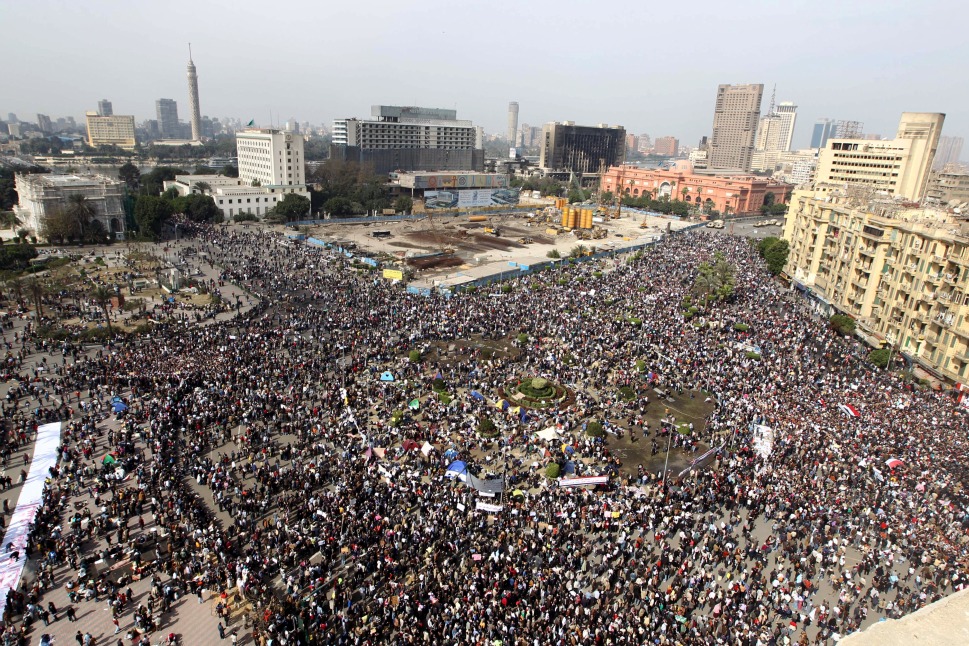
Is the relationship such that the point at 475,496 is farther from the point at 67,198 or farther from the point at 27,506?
the point at 67,198

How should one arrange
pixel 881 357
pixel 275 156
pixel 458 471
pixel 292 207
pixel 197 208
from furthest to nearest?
pixel 275 156 < pixel 292 207 < pixel 197 208 < pixel 881 357 < pixel 458 471

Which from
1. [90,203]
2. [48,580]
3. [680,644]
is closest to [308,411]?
[48,580]

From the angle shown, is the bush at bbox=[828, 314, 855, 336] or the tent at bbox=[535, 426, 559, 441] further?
the bush at bbox=[828, 314, 855, 336]

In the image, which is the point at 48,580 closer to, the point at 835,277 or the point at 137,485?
the point at 137,485

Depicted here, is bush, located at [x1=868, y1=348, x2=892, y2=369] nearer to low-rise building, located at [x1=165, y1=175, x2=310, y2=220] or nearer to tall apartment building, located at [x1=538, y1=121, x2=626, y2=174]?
low-rise building, located at [x1=165, y1=175, x2=310, y2=220]

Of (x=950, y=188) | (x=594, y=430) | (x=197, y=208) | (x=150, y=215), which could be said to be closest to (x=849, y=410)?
(x=594, y=430)

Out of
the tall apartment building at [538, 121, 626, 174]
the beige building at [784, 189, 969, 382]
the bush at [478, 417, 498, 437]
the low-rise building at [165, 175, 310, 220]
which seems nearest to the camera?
the bush at [478, 417, 498, 437]

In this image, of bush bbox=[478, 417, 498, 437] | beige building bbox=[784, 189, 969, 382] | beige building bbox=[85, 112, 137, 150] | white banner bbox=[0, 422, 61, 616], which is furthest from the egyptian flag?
beige building bbox=[85, 112, 137, 150]
